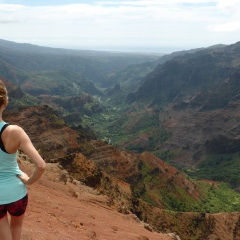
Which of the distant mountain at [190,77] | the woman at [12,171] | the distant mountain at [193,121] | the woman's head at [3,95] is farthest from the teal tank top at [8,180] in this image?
the distant mountain at [190,77]

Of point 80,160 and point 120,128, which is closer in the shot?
point 80,160

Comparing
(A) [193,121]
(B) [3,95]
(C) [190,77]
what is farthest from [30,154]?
(C) [190,77]

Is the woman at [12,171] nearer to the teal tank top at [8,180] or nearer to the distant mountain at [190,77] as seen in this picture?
the teal tank top at [8,180]

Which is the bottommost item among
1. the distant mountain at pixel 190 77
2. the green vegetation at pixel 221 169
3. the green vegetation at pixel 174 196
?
the green vegetation at pixel 221 169

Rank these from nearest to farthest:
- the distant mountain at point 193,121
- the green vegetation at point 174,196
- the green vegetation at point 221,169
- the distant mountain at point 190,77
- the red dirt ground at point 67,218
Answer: the red dirt ground at point 67,218 → the green vegetation at point 174,196 → the green vegetation at point 221,169 → the distant mountain at point 193,121 → the distant mountain at point 190,77

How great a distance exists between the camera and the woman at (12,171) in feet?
14.3

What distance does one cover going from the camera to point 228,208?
5422 cm

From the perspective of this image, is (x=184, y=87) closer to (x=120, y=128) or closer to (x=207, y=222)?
(x=120, y=128)

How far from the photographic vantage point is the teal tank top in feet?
14.6

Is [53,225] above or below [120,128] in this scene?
above

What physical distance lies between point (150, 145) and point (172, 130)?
11.4 m

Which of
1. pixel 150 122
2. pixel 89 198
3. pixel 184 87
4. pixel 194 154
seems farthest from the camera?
pixel 184 87

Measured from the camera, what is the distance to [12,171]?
Answer: 179 inches

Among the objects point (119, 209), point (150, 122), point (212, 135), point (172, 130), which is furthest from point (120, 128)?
point (119, 209)
